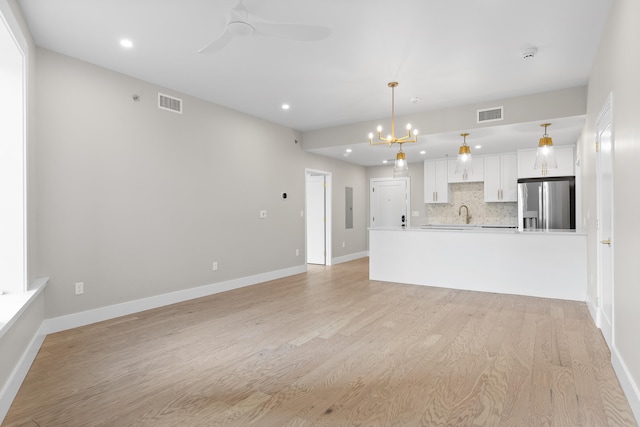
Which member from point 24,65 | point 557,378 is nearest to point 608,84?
point 557,378

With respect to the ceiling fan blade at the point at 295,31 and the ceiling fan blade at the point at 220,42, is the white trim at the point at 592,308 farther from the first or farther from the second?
the ceiling fan blade at the point at 220,42

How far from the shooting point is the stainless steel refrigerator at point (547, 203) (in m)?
6.12

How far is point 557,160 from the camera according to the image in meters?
6.42

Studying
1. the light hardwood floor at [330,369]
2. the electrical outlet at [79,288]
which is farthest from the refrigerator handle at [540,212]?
the electrical outlet at [79,288]

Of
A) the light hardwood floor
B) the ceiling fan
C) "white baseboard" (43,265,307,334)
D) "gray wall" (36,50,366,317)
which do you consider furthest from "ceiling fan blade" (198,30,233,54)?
"white baseboard" (43,265,307,334)

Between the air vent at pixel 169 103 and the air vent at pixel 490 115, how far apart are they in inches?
167

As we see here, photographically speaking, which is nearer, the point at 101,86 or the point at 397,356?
the point at 397,356

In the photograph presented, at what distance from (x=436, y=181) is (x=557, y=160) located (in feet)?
7.86

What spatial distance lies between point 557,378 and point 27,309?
3932mm

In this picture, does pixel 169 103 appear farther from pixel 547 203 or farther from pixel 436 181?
pixel 547 203

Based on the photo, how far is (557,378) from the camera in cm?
244

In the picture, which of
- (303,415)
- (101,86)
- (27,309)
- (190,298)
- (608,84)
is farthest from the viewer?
(190,298)

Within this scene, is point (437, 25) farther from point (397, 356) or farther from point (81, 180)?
point (81, 180)

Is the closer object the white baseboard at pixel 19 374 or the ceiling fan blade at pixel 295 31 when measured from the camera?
the white baseboard at pixel 19 374
